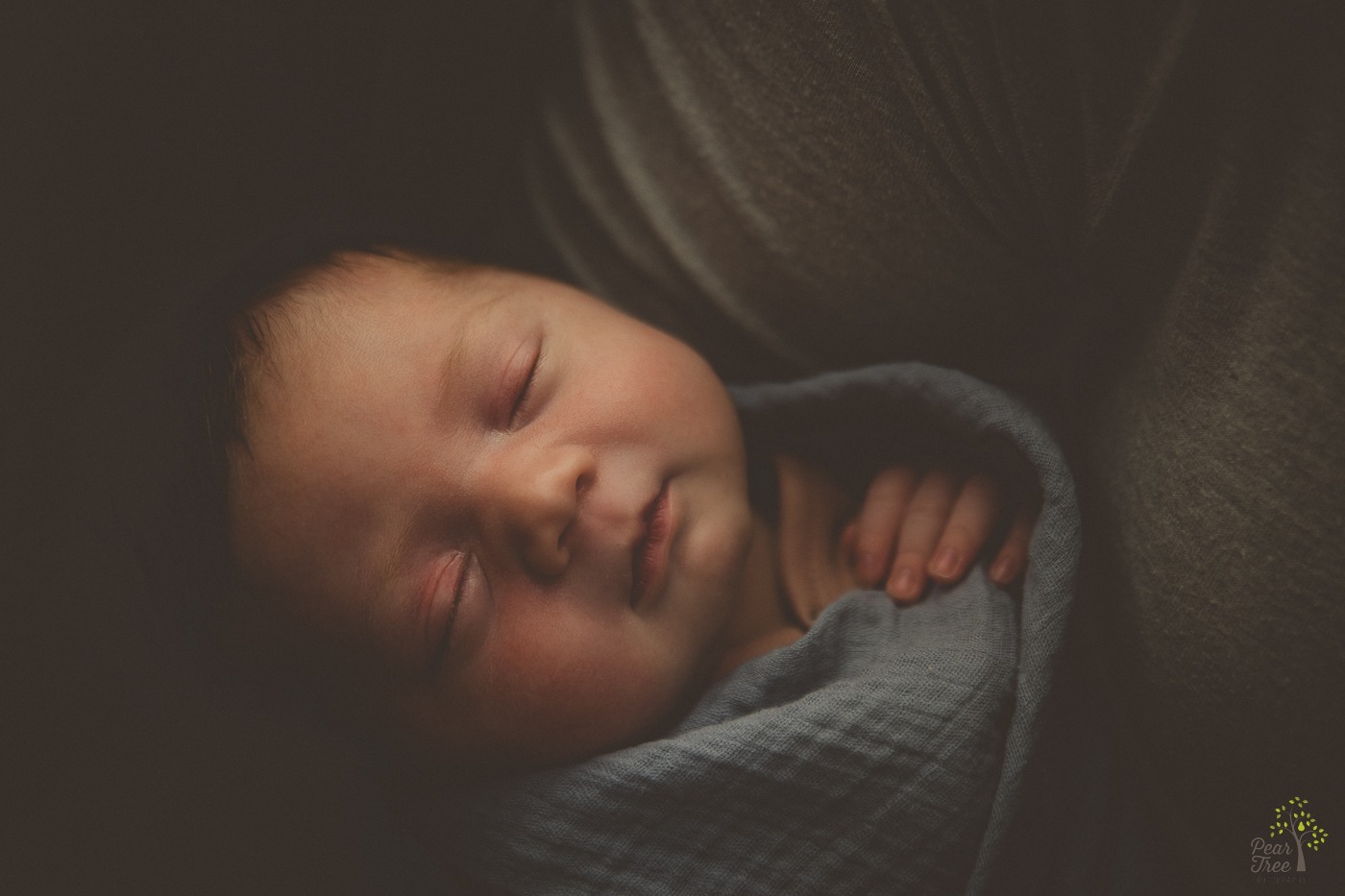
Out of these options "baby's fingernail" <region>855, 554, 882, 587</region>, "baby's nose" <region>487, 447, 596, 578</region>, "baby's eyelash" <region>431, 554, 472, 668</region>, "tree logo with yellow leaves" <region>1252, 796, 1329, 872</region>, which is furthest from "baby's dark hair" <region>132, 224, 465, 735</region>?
"tree logo with yellow leaves" <region>1252, 796, 1329, 872</region>

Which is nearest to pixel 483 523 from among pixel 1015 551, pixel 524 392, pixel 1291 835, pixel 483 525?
pixel 483 525

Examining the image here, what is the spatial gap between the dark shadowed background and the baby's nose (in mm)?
333

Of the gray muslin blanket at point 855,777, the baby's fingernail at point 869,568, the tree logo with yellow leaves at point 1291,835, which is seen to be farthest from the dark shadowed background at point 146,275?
Result: the tree logo with yellow leaves at point 1291,835

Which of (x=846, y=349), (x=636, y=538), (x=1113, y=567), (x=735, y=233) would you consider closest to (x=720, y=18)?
(x=735, y=233)

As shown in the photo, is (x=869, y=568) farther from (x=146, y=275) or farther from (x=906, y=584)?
(x=146, y=275)

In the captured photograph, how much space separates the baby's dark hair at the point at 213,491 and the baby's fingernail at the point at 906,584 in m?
0.54

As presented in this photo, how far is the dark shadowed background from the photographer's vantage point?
0.69 m

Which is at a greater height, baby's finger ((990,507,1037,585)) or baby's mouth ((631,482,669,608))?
baby's finger ((990,507,1037,585))

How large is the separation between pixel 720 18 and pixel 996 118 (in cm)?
25

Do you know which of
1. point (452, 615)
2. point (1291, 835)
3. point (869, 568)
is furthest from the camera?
point (869, 568)

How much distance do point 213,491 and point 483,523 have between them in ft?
0.79

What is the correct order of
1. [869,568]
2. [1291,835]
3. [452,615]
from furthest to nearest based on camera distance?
[869,568], [452,615], [1291,835]

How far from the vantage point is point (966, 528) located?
2.54 feet

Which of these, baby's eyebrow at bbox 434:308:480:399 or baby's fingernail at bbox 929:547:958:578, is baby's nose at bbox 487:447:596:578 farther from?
baby's fingernail at bbox 929:547:958:578
